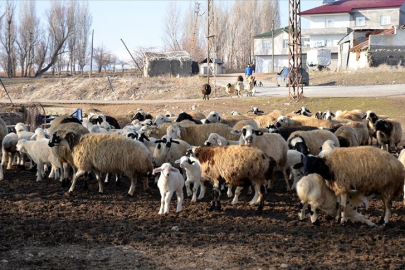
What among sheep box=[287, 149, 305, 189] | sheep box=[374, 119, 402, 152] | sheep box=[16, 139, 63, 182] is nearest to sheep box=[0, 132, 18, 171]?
sheep box=[16, 139, 63, 182]

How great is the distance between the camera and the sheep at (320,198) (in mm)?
8055

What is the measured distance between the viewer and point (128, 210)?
9.02 metres

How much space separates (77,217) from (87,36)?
80.2m

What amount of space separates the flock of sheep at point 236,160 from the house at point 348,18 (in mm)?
49550

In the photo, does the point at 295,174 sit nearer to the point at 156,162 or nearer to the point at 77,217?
the point at 156,162

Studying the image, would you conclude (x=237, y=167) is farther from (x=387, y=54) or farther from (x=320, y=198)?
(x=387, y=54)

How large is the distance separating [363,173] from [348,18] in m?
58.0

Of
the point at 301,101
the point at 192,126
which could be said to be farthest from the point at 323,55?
the point at 192,126

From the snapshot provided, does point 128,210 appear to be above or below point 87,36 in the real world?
below

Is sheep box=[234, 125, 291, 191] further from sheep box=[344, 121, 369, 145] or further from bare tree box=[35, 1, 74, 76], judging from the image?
bare tree box=[35, 1, 74, 76]

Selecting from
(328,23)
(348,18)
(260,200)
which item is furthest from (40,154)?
(348,18)

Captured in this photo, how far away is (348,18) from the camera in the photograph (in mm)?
62531

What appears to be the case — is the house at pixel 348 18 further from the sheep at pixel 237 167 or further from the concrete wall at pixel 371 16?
the sheep at pixel 237 167

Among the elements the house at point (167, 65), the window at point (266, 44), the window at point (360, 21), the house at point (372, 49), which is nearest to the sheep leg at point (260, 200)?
the house at point (372, 49)
